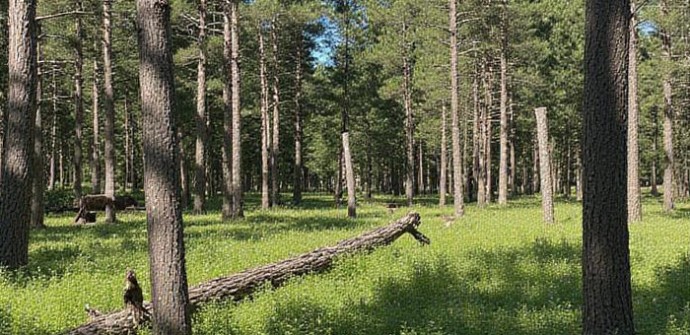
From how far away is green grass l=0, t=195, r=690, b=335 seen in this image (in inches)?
277

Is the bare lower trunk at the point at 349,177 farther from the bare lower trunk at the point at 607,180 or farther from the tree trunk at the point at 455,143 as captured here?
the bare lower trunk at the point at 607,180

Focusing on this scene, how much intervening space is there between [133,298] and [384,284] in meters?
4.21

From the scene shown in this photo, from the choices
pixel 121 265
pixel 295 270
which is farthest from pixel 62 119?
pixel 295 270

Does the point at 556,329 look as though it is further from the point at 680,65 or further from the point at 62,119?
the point at 62,119

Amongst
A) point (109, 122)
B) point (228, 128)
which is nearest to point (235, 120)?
point (228, 128)

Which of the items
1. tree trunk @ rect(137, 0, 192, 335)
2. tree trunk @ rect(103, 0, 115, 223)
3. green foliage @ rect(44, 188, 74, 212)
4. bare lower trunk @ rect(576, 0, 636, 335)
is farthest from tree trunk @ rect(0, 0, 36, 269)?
green foliage @ rect(44, 188, 74, 212)

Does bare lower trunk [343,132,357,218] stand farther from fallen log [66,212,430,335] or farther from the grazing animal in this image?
the grazing animal

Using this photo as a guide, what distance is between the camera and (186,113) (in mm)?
30891

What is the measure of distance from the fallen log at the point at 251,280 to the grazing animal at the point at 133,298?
3.0 inches

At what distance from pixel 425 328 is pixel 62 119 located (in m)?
41.2

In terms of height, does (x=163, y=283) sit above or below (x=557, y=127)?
below

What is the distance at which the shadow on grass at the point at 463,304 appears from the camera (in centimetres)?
688

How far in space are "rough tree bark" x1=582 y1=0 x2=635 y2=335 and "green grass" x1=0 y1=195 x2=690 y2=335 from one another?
1.10 metres

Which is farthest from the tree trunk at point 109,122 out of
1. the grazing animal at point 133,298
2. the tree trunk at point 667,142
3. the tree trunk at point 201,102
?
the tree trunk at point 667,142
